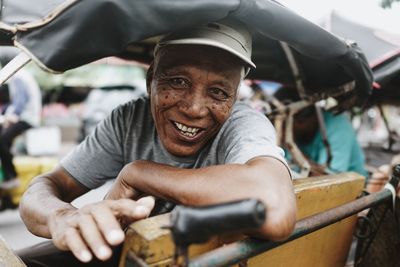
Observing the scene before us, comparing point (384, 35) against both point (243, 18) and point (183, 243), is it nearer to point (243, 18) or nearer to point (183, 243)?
point (243, 18)

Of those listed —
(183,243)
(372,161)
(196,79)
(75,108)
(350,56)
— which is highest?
(350,56)

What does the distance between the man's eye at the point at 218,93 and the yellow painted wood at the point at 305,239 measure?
1.65ft

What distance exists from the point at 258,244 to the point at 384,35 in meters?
2.72

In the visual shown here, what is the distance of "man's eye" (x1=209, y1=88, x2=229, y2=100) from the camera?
1.62 metres

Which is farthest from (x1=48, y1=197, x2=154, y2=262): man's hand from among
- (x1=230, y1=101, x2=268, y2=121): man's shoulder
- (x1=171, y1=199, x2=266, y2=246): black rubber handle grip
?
(x1=230, y1=101, x2=268, y2=121): man's shoulder

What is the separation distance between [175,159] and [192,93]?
0.36 m

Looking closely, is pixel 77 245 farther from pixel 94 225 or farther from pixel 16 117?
pixel 16 117

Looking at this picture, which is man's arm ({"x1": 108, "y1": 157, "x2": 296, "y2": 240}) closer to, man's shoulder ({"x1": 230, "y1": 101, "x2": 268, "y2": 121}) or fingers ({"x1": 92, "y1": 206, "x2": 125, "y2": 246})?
fingers ({"x1": 92, "y1": 206, "x2": 125, "y2": 246})

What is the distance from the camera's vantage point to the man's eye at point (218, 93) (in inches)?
63.9

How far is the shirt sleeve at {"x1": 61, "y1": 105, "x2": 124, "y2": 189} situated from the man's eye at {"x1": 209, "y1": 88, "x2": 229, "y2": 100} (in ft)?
2.07

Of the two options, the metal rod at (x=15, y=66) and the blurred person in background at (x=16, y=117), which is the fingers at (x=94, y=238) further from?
the blurred person in background at (x=16, y=117)

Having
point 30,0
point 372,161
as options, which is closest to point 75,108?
point 372,161

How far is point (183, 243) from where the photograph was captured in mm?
780

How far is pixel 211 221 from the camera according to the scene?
0.75 meters
